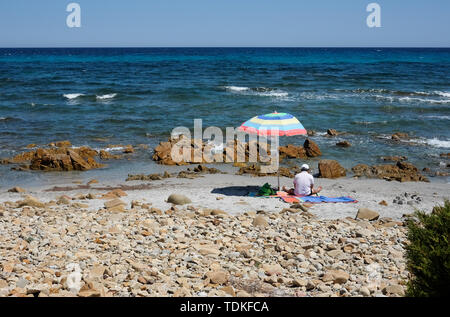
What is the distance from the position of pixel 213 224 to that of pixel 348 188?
17.7ft

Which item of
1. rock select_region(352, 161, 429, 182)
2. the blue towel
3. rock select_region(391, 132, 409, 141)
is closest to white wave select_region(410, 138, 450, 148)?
rock select_region(391, 132, 409, 141)

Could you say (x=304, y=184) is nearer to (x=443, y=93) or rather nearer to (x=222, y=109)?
(x=222, y=109)

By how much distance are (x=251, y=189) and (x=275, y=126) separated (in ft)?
6.52

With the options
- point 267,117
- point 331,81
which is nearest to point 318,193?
point 267,117

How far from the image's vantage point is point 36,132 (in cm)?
2022

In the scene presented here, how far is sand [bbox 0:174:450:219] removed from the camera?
10109mm

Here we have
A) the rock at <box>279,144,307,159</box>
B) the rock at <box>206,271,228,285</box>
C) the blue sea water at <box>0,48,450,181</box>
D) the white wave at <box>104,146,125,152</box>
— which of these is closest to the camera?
the rock at <box>206,271,228,285</box>

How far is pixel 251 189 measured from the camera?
12.0m

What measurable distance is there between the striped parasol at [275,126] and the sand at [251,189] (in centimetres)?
160

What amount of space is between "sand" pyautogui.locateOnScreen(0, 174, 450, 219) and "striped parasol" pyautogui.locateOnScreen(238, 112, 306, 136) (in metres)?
1.60

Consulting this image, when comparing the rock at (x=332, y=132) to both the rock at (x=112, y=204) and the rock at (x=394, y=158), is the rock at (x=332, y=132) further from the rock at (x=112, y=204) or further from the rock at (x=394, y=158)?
the rock at (x=112, y=204)

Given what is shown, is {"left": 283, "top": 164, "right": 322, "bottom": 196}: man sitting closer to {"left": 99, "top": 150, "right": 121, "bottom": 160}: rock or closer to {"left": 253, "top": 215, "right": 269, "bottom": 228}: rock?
{"left": 253, "top": 215, "right": 269, "bottom": 228}: rock

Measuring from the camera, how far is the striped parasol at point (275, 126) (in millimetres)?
10891
